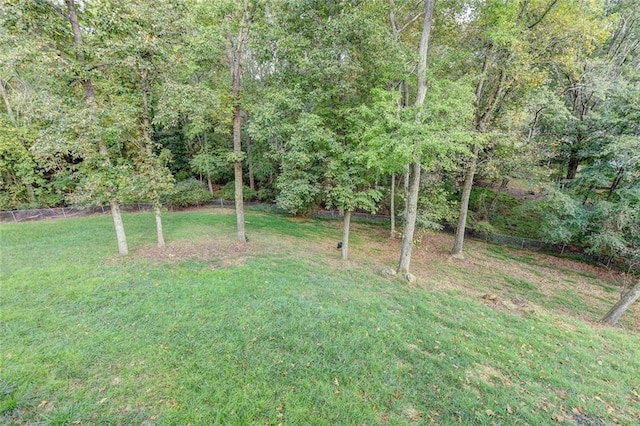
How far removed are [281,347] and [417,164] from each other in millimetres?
6145

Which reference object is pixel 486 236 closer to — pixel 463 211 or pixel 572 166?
pixel 463 211

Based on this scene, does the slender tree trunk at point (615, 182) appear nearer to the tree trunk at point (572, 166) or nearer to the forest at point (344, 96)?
the forest at point (344, 96)

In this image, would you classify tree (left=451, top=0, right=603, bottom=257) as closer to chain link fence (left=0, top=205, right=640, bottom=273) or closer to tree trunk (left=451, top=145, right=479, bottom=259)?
tree trunk (left=451, top=145, right=479, bottom=259)

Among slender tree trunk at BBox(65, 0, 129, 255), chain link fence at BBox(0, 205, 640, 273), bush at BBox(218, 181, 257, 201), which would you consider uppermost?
slender tree trunk at BBox(65, 0, 129, 255)

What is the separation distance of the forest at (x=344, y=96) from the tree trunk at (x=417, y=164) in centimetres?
5

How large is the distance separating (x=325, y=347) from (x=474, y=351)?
2963 millimetres

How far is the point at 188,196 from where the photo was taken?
18.0 metres

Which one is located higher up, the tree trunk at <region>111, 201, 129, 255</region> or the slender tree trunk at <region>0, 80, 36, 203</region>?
the slender tree trunk at <region>0, 80, 36, 203</region>

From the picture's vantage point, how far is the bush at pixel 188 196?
17828mm

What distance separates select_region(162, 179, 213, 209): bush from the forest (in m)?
8.31

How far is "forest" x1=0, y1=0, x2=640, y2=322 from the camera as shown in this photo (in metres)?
7.03

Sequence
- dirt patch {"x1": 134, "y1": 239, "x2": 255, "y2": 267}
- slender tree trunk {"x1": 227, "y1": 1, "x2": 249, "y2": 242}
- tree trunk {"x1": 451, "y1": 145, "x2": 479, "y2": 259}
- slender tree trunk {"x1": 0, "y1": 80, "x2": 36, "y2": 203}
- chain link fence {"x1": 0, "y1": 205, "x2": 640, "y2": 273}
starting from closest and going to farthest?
dirt patch {"x1": 134, "y1": 239, "x2": 255, "y2": 267} < slender tree trunk {"x1": 227, "y1": 1, "x2": 249, "y2": 242} < tree trunk {"x1": 451, "y1": 145, "x2": 479, "y2": 259} < chain link fence {"x1": 0, "y1": 205, "x2": 640, "y2": 273} < slender tree trunk {"x1": 0, "y1": 80, "x2": 36, "y2": 203}

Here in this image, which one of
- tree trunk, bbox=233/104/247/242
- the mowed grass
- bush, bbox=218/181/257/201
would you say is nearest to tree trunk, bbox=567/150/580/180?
the mowed grass

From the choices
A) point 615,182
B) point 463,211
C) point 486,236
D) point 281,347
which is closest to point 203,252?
point 281,347
